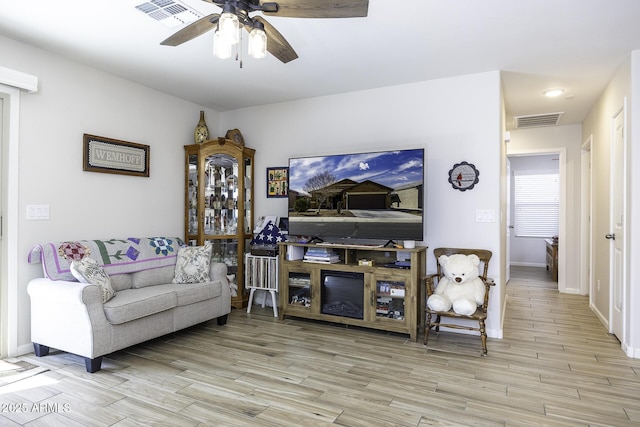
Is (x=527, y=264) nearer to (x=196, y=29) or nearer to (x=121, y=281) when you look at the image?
(x=121, y=281)

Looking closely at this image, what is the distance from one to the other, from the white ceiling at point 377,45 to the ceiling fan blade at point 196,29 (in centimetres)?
38

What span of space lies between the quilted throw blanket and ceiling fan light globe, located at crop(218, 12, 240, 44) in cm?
240

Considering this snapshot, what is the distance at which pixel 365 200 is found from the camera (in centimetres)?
370

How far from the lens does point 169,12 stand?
2521 mm

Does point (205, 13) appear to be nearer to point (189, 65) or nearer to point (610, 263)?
point (189, 65)

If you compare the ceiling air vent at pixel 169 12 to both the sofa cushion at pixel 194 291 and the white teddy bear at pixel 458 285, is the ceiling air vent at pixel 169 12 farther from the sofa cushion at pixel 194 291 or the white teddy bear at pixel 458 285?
the white teddy bear at pixel 458 285

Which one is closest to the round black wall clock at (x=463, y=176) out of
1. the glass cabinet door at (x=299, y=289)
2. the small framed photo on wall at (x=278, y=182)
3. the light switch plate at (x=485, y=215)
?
the light switch plate at (x=485, y=215)

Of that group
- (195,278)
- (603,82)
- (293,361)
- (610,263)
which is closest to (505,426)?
(293,361)

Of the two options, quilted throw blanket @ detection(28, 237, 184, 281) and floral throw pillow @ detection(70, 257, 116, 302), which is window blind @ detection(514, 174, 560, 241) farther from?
floral throw pillow @ detection(70, 257, 116, 302)

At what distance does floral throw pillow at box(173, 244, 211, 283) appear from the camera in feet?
12.2

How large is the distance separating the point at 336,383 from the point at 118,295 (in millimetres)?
1927

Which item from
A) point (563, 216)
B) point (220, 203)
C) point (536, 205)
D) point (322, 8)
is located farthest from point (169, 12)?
point (536, 205)

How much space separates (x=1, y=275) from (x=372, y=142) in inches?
139

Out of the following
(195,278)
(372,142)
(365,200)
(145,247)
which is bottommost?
(195,278)
